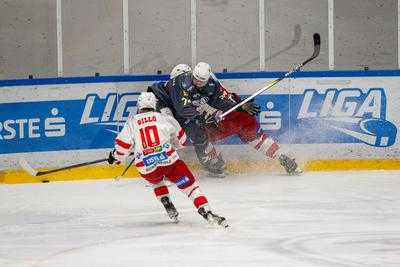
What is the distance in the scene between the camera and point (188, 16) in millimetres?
9766

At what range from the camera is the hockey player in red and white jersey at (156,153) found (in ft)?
22.1

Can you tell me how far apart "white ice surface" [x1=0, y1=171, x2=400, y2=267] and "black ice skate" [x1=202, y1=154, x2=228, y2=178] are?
115mm

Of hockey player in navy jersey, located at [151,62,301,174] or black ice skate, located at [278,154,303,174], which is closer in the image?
hockey player in navy jersey, located at [151,62,301,174]

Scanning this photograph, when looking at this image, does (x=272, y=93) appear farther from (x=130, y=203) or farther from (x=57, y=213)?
(x=57, y=213)

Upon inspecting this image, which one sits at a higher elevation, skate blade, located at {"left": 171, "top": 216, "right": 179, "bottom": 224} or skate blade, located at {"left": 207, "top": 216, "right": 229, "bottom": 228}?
skate blade, located at {"left": 207, "top": 216, "right": 229, "bottom": 228}

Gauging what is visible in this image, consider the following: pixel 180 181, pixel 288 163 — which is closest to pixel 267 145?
pixel 288 163

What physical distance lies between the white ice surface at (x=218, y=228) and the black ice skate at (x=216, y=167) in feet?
0.38

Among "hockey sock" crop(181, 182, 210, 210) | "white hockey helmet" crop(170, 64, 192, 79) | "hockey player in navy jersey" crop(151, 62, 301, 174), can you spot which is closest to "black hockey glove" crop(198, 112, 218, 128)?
"hockey player in navy jersey" crop(151, 62, 301, 174)

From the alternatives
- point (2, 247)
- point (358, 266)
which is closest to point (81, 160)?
point (2, 247)

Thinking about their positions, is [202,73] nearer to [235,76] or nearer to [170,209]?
[235,76]

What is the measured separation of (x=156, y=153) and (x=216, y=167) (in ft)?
8.11

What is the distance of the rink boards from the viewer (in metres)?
9.23

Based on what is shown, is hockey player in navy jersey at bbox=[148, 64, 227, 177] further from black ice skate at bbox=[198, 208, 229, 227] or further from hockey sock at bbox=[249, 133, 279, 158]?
black ice skate at bbox=[198, 208, 229, 227]

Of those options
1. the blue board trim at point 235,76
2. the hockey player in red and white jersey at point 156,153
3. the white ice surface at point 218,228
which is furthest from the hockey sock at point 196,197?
the blue board trim at point 235,76
